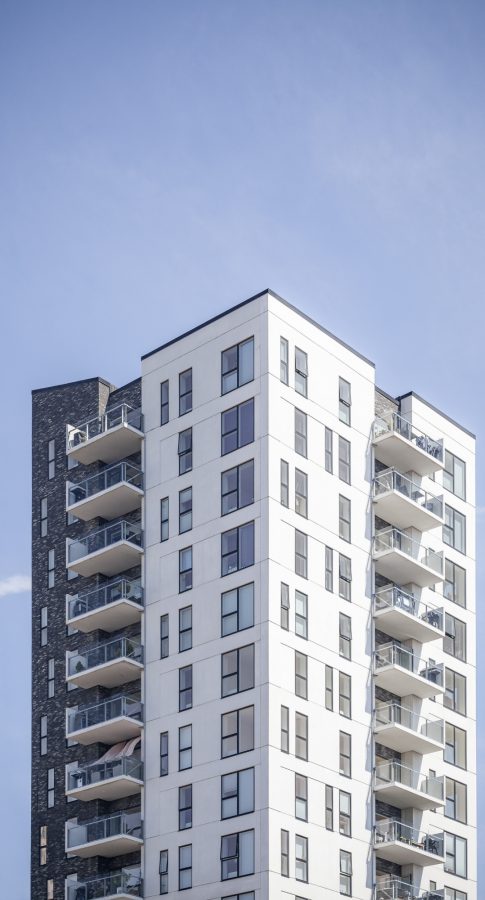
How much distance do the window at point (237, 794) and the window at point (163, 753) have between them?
3.78 meters

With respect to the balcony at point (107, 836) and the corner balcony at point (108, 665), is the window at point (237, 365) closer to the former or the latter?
the corner balcony at point (108, 665)

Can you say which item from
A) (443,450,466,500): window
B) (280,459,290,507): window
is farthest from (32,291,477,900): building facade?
(443,450,466,500): window

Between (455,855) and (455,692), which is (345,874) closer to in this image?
(455,855)

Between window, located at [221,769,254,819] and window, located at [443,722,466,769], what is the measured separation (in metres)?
12.8

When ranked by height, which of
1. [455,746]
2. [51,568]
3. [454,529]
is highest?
[454,529]

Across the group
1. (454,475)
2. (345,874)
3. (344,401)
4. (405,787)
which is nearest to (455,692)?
(405,787)

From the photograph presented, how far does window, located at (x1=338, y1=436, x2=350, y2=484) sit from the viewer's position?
76.4 metres

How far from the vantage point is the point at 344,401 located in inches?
3051

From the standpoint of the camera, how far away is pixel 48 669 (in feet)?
266

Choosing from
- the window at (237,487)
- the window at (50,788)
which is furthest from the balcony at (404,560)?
the window at (50,788)

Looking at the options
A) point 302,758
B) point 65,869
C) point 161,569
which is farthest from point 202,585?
point 65,869

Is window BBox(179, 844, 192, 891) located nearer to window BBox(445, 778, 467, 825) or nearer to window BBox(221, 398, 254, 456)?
window BBox(445, 778, 467, 825)

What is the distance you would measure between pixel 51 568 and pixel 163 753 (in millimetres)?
12612

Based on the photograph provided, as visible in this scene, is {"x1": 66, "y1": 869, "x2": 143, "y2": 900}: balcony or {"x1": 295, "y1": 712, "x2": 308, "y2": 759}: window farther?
{"x1": 66, "y1": 869, "x2": 143, "y2": 900}: balcony
